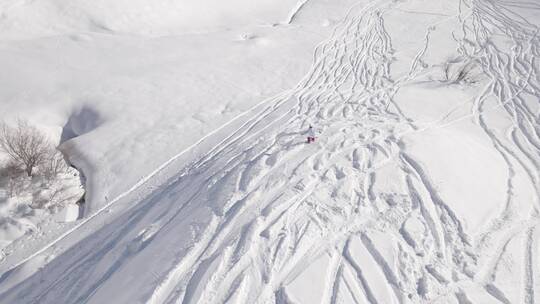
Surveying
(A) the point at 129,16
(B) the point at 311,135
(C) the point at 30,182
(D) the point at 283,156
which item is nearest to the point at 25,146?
(C) the point at 30,182

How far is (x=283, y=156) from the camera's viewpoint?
6.95 meters

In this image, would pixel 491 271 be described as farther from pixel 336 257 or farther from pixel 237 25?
pixel 237 25

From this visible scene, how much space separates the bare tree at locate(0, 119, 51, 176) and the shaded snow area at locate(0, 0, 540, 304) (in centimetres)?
66

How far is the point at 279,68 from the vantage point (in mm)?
12086

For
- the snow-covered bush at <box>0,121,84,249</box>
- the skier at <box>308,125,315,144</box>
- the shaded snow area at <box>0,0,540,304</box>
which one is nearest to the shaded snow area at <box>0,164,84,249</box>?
the snow-covered bush at <box>0,121,84,249</box>

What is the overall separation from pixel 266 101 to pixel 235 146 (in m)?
2.64

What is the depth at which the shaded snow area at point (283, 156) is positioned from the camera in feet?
15.5

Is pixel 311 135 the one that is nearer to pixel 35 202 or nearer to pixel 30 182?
pixel 35 202

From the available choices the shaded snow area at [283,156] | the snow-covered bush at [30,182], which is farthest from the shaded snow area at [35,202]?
the shaded snow area at [283,156]

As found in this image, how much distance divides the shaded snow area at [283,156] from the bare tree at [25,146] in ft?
2.18

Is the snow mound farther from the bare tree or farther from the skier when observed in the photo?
the skier

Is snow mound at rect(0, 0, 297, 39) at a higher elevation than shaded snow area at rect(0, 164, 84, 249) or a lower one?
higher

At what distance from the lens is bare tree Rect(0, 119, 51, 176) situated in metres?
8.30

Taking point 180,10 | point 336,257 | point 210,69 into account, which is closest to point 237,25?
point 180,10
